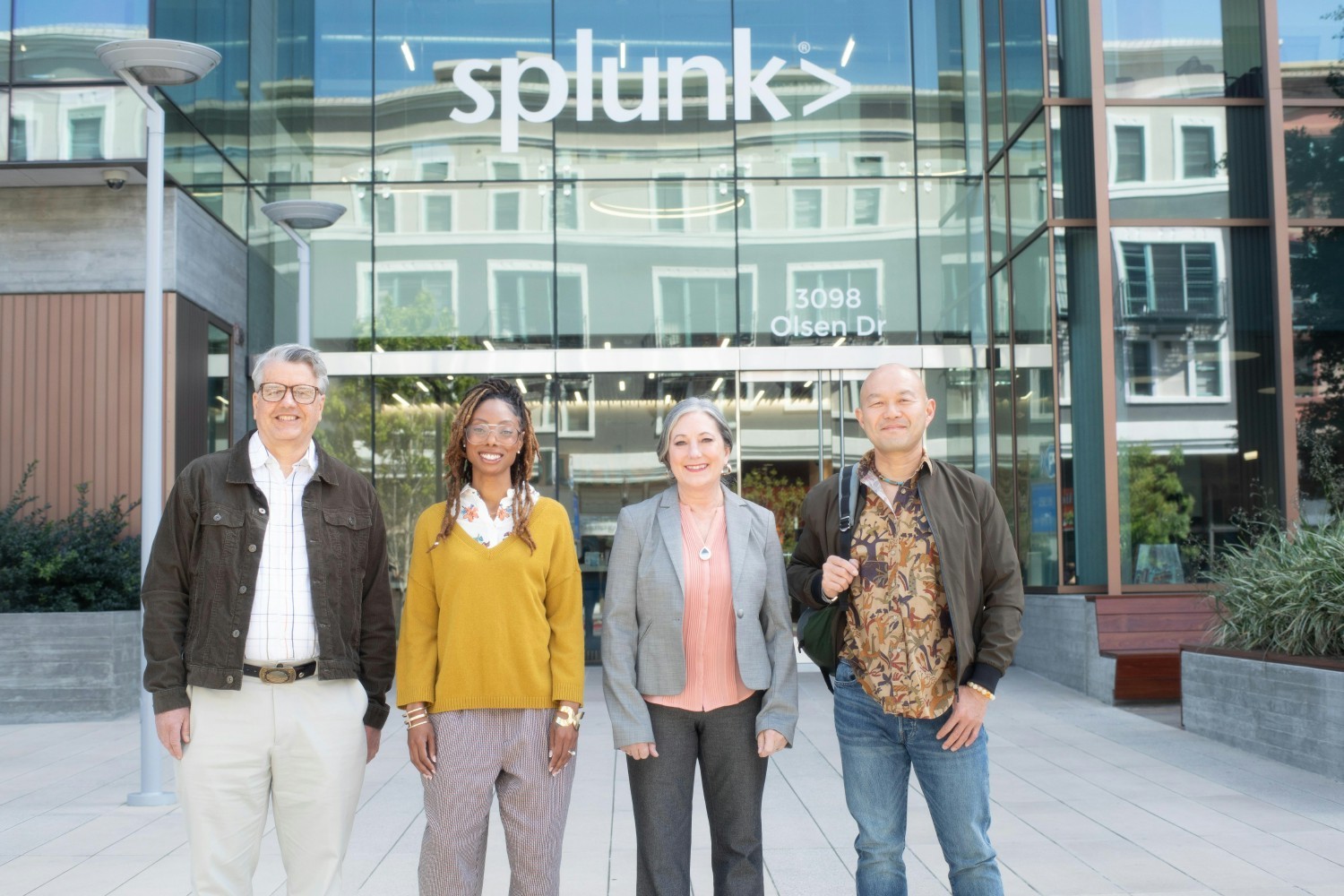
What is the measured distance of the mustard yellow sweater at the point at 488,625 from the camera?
11.7ft

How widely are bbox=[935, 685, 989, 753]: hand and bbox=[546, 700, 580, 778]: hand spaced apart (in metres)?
1.02

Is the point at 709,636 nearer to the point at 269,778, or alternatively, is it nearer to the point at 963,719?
the point at 963,719

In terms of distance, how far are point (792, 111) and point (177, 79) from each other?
8589mm

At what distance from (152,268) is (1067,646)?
790 centimetres

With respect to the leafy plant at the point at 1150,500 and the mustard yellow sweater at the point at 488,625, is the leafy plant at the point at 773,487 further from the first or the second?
the mustard yellow sweater at the point at 488,625

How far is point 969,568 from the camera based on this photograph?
3.67m

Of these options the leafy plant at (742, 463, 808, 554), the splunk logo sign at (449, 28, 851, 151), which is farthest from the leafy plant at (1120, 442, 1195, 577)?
the splunk logo sign at (449, 28, 851, 151)

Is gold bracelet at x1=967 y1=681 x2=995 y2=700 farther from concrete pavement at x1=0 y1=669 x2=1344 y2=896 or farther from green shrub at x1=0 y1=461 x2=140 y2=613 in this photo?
green shrub at x1=0 y1=461 x2=140 y2=613

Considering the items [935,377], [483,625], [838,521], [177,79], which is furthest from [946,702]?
[935,377]

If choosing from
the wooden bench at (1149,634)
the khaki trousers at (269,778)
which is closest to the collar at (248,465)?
the khaki trousers at (269,778)

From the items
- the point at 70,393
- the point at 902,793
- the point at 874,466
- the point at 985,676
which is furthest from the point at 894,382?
the point at 70,393

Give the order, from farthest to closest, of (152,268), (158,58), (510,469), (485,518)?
(152,268)
(158,58)
(510,469)
(485,518)

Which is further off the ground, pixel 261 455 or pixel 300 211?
pixel 300 211

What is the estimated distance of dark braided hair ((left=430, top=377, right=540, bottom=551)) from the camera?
3.66 metres
